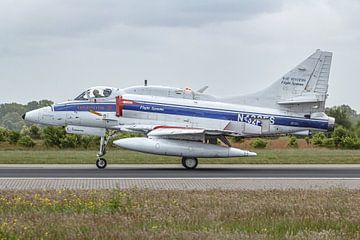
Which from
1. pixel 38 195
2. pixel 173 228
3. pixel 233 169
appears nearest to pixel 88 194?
pixel 38 195

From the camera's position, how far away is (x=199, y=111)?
25750mm

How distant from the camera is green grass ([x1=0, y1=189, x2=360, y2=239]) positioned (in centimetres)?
992

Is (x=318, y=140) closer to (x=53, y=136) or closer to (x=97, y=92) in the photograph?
(x=53, y=136)

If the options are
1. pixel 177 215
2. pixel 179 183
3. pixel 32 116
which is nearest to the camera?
pixel 177 215

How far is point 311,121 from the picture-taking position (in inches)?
1029

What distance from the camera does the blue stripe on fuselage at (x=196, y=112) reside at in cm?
2561

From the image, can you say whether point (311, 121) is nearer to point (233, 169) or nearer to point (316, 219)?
point (233, 169)

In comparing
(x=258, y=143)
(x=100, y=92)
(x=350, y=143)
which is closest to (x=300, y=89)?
(x=100, y=92)

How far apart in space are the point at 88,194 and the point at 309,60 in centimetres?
1400

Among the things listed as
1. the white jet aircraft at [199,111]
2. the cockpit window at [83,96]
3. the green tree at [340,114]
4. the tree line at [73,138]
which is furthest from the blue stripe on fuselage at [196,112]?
the green tree at [340,114]

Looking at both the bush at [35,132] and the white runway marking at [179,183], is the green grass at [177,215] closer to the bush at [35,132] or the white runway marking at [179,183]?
the white runway marking at [179,183]

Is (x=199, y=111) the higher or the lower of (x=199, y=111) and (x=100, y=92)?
the lower

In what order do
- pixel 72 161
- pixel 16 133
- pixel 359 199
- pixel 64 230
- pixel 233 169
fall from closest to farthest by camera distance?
pixel 64 230 < pixel 359 199 < pixel 233 169 < pixel 72 161 < pixel 16 133

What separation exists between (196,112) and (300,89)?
3.81 metres
